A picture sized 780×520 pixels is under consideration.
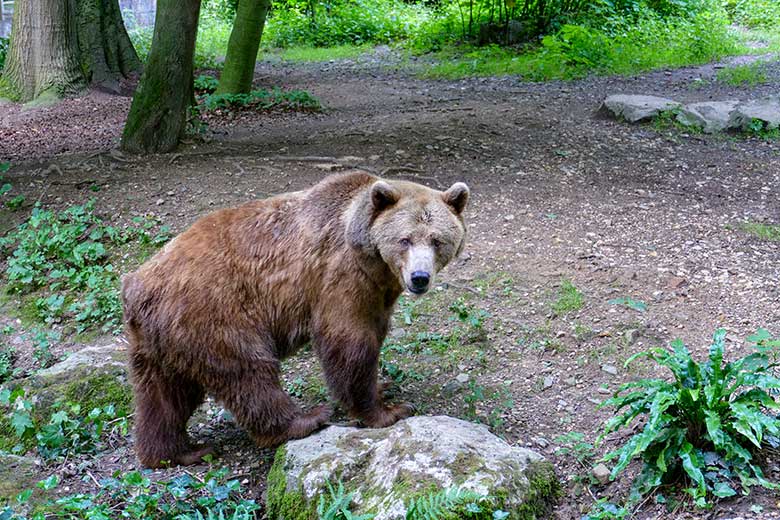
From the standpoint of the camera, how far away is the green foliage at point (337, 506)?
3.61 meters

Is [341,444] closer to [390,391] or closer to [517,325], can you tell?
[390,391]

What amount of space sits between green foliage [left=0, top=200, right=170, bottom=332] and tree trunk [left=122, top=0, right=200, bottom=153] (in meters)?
1.35

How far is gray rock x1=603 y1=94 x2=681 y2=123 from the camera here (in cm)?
1037

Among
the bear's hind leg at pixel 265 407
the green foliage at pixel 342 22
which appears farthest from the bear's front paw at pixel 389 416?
the green foliage at pixel 342 22

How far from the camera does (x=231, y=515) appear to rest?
4035 mm

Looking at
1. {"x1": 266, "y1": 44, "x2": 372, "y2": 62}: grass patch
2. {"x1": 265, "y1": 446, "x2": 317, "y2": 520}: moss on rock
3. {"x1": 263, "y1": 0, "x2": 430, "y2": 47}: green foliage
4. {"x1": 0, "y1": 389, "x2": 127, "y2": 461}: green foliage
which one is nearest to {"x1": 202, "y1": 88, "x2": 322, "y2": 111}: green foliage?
{"x1": 266, "y1": 44, "x2": 372, "y2": 62}: grass patch

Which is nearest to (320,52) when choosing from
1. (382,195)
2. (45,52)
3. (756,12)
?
(45,52)

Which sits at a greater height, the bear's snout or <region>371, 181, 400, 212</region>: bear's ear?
<region>371, 181, 400, 212</region>: bear's ear

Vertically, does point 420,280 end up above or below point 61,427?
above

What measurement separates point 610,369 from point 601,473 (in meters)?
1.30

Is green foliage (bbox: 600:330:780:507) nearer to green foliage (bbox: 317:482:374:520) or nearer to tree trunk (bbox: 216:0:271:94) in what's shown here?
green foliage (bbox: 317:482:374:520)

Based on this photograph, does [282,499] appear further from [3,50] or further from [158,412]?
[3,50]

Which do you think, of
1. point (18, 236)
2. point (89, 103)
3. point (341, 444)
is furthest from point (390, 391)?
point (89, 103)

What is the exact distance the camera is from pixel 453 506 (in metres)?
3.52
